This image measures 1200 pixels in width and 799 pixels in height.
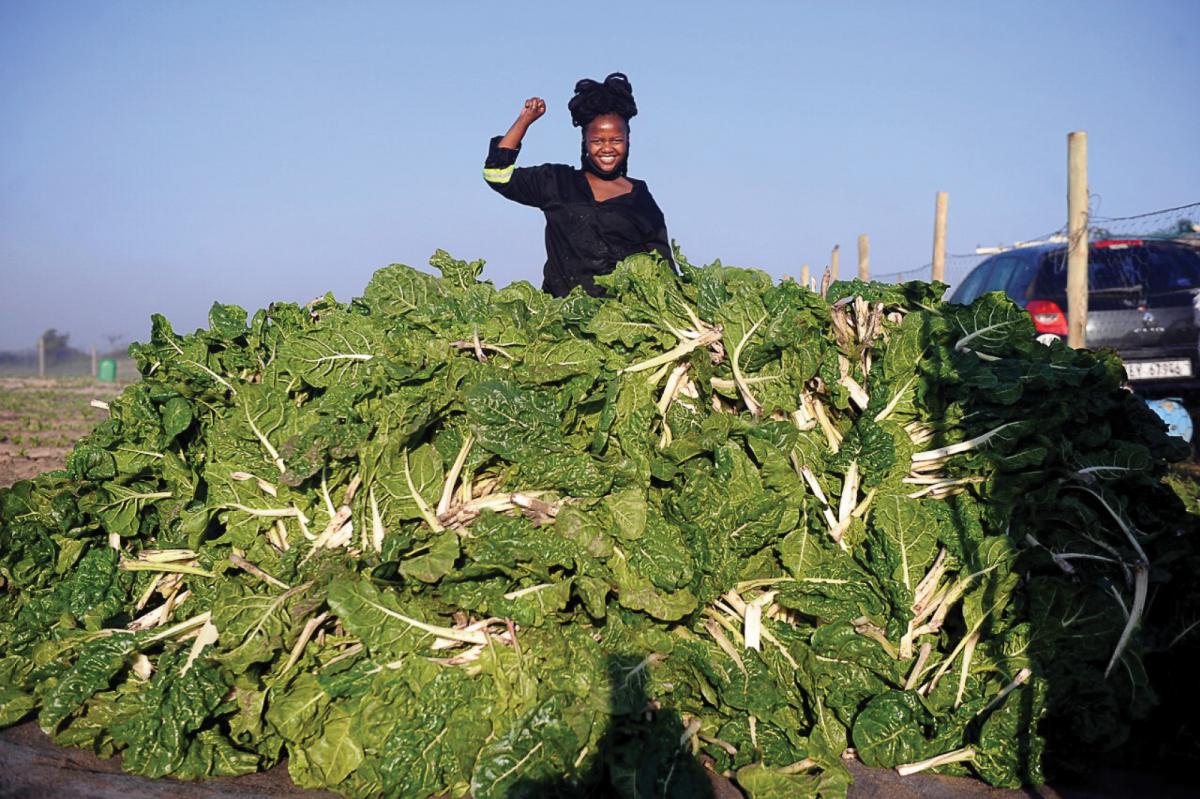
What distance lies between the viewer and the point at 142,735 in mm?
3004

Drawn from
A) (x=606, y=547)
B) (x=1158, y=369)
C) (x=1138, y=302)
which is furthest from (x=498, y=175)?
(x=1158, y=369)

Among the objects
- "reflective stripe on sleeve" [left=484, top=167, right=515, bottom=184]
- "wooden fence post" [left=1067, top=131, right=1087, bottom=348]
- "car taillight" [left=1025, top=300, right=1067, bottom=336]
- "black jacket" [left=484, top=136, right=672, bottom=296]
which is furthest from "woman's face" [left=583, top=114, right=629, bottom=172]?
"car taillight" [left=1025, top=300, right=1067, bottom=336]

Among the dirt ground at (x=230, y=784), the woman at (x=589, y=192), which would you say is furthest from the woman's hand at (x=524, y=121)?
the dirt ground at (x=230, y=784)

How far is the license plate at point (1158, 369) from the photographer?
8.77 meters

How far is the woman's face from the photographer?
17.3 feet

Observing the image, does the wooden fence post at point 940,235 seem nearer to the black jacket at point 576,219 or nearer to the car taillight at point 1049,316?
the car taillight at point 1049,316

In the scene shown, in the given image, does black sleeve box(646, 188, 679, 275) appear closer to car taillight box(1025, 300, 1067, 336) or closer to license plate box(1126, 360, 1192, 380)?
car taillight box(1025, 300, 1067, 336)

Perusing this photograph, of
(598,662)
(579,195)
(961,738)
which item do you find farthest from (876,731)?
(579,195)

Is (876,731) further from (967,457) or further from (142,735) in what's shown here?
(142,735)

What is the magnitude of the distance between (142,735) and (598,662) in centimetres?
149

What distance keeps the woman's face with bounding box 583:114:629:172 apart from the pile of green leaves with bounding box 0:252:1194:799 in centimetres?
171

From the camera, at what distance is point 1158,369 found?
8820 millimetres

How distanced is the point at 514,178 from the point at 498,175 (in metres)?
A: 0.11

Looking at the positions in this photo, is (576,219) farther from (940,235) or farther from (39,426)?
(39,426)
